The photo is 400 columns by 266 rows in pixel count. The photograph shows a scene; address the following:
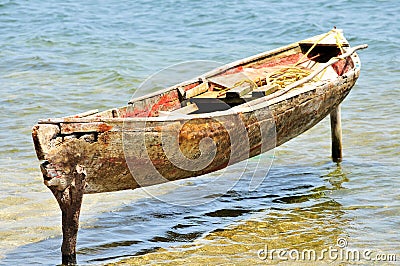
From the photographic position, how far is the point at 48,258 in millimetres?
5867

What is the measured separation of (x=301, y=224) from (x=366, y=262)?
Result: 1013 mm

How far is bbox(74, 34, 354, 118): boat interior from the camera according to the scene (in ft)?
23.7

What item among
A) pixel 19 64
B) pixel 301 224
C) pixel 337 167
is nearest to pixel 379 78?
pixel 337 167

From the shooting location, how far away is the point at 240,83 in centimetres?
781

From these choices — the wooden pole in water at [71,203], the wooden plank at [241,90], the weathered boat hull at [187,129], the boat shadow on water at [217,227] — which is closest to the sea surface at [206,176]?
the boat shadow on water at [217,227]

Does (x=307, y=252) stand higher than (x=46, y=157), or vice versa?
(x=46, y=157)

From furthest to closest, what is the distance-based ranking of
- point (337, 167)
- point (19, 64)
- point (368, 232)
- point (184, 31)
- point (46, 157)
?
point (184, 31) → point (19, 64) → point (337, 167) → point (368, 232) → point (46, 157)

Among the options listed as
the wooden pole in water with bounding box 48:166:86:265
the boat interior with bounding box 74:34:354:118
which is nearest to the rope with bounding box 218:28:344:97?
the boat interior with bounding box 74:34:354:118

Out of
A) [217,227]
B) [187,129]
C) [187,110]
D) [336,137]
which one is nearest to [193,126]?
[187,129]

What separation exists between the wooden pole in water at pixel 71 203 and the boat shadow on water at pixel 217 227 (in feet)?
1.06

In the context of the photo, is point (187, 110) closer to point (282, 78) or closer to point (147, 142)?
point (282, 78)

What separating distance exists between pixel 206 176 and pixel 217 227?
5.56 ft

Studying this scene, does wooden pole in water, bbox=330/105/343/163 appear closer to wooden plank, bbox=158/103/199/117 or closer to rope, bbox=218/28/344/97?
rope, bbox=218/28/344/97

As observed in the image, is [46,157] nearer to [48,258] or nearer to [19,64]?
[48,258]
